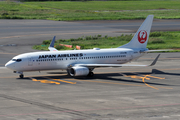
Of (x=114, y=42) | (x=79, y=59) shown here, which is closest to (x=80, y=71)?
(x=79, y=59)

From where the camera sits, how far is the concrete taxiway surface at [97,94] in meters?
33.9

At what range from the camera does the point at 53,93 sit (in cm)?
4306

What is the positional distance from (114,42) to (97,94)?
1948 inches

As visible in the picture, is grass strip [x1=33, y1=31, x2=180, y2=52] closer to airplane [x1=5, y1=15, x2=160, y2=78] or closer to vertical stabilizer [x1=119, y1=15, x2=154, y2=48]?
vertical stabilizer [x1=119, y1=15, x2=154, y2=48]

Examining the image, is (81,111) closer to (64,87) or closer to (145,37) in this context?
(64,87)

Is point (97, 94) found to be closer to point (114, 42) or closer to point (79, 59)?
point (79, 59)

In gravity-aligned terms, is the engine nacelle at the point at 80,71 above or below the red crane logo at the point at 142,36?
below

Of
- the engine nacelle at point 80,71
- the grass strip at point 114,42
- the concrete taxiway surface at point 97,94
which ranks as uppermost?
the grass strip at point 114,42

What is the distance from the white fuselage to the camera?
52188 mm

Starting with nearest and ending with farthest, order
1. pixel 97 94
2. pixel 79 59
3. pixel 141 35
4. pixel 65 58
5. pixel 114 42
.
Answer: pixel 97 94, pixel 65 58, pixel 79 59, pixel 141 35, pixel 114 42

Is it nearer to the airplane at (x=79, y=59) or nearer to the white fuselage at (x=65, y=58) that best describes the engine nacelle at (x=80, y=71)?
the airplane at (x=79, y=59)

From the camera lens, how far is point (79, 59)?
55.4 metres

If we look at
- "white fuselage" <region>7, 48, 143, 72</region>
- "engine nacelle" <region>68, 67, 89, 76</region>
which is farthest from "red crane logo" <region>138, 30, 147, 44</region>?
"engine nacelle" <region>68, 67, 89, 76</region>

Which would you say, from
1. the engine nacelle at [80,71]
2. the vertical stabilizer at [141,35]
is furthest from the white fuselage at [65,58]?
the engine nacelle at [80,71]
